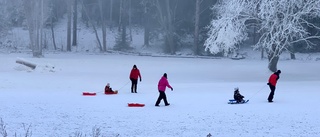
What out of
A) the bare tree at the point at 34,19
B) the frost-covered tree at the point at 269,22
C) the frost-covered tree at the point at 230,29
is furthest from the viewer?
the bare tree at the point at 34,19

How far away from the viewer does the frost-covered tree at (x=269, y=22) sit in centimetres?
3303

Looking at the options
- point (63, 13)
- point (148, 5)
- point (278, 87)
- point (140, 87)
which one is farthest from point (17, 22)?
point (278, 87)

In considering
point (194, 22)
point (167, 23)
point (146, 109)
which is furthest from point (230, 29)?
point (167, 23)

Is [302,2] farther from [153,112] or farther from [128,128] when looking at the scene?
[128,128]

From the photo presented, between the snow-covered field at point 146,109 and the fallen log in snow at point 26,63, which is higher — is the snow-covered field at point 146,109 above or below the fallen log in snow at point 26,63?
below

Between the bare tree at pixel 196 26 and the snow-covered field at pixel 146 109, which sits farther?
the bare tree at pixel 196 26

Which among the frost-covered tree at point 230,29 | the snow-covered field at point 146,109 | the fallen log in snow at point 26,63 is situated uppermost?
the frost-covered tree at point 230,29

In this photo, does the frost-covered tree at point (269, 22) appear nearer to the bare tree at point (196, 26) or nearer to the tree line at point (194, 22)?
the tree line at point (194, 22)

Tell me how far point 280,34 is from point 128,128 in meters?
19.9

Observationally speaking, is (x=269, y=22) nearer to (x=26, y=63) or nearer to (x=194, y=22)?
(x=26, y=63)

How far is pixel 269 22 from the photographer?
34.2 meters

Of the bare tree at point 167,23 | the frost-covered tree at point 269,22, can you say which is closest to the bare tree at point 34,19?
the bare tree at point 167,23

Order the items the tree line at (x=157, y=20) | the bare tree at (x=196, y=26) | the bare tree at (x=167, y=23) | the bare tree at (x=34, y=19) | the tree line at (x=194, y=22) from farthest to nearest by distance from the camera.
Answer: the bare tree at (x=167, y=23), the tree line at (x=157, y=20), the bare tree at (x=196, y=26), the bare tree at (x=34, y=19), the tree line at (x=194, y=22)

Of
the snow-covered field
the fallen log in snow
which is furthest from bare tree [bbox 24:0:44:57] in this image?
the fallen log in snow
